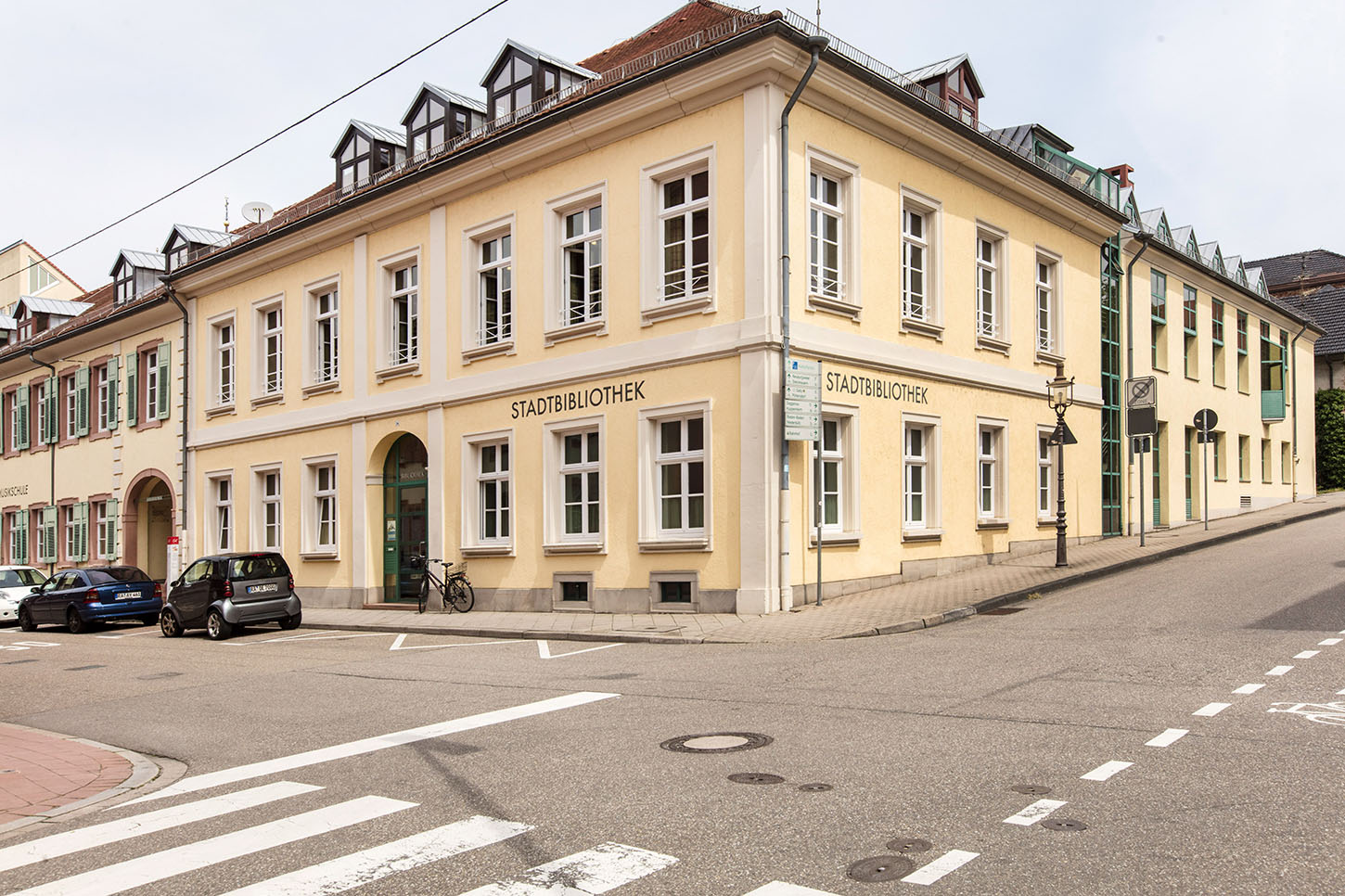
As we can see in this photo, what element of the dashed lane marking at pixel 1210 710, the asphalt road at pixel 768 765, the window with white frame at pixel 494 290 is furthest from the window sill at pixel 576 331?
the dashed lane marking at pixel 1210 710

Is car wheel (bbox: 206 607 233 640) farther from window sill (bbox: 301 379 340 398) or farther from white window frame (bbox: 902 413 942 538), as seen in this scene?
white window frame (bbox: 902 413 942 538)

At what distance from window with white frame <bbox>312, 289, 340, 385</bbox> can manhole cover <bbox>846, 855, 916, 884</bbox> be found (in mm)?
23246

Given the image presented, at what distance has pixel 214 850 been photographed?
549cm

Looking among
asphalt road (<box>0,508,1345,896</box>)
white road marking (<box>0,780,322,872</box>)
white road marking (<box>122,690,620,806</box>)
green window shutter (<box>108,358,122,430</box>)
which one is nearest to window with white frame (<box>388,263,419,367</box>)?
asphalt road (<box>0,508,1345,896</box>)

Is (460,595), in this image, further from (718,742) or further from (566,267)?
(718,742)

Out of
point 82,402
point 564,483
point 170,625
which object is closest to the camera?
point 564,483

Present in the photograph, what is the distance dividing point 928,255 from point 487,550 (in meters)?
10.00

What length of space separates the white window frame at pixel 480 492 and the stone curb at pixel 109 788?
38.2 ft

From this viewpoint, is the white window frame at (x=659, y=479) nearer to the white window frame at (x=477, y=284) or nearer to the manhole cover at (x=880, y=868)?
the white window frame at (x=477, y=284)

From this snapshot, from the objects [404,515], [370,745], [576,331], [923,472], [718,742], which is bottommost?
[370,745]

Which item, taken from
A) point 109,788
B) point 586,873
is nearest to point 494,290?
point 109,788

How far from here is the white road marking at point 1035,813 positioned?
5.37m

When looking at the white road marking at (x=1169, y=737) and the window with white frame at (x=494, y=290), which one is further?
the window with white frame at (x=494, y=290)

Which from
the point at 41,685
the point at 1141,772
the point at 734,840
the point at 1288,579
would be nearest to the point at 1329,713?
the point at 1141,772
